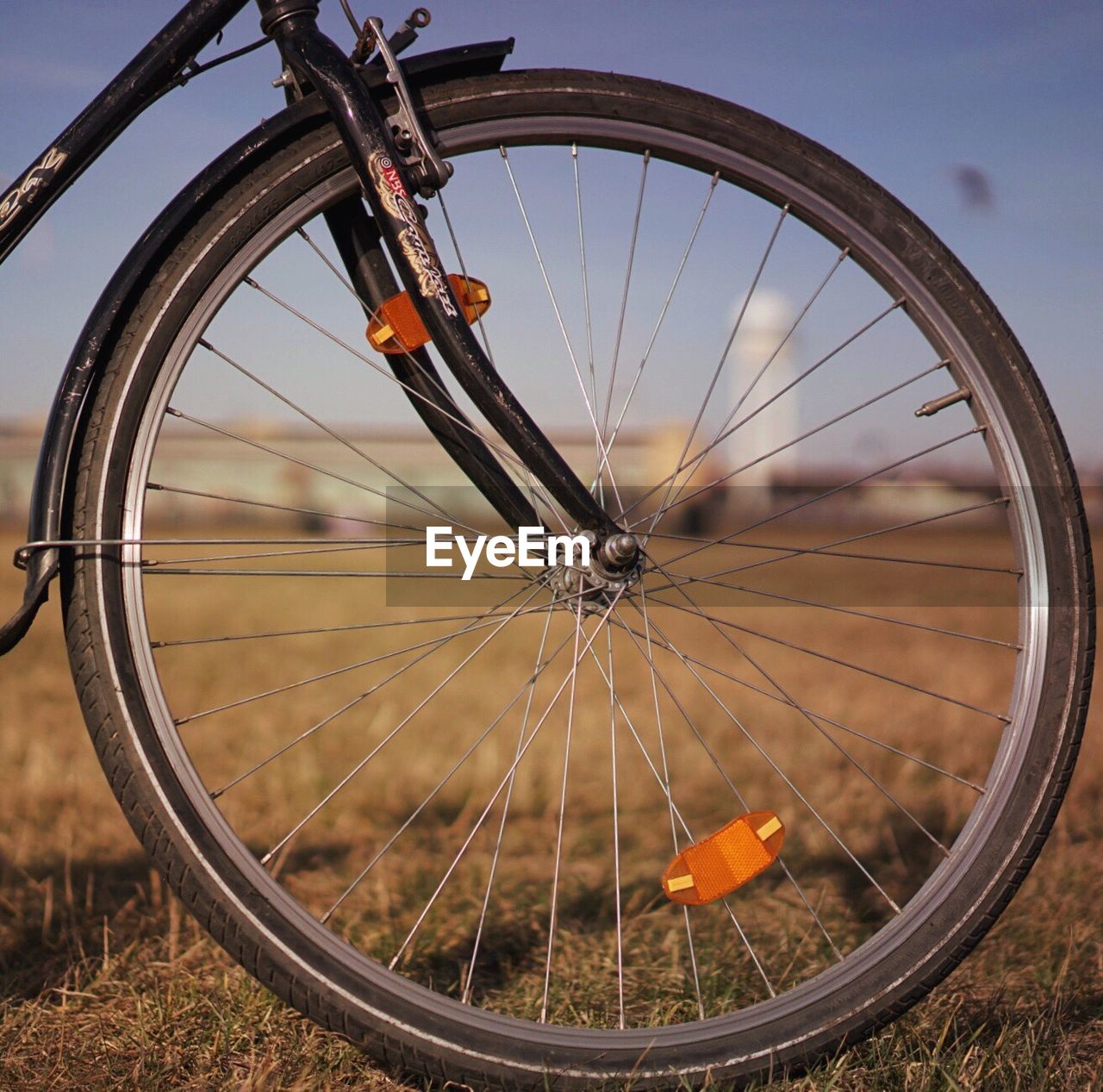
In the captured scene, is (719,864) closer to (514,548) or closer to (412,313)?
(514,548)

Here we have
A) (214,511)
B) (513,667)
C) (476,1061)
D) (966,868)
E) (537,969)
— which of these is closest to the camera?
(476,1061)

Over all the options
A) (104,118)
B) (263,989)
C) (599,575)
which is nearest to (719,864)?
(599,575)

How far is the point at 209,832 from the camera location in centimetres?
116

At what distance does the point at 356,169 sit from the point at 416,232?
10 centimetres

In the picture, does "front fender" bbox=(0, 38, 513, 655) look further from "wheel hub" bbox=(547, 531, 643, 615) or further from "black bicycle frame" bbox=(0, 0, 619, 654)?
"wheel hub" bbox=(547, 531, 643, 615)

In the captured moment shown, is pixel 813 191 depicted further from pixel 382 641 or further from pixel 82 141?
pixel 382 641

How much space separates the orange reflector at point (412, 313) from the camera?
4.32 feet

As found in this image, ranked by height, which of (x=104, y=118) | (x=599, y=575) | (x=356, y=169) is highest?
(x=104, y=118)

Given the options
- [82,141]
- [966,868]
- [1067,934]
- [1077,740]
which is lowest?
[1067,934]

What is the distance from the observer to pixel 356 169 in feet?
3.95

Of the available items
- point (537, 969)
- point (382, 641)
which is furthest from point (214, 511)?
point (537, 969)

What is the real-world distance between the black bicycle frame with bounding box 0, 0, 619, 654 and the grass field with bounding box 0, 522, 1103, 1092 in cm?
61

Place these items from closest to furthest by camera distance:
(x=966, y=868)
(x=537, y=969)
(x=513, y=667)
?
(x=966, y=868) < (x=537, y=969) < (x=513, y=667)

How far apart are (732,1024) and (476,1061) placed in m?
0.31
